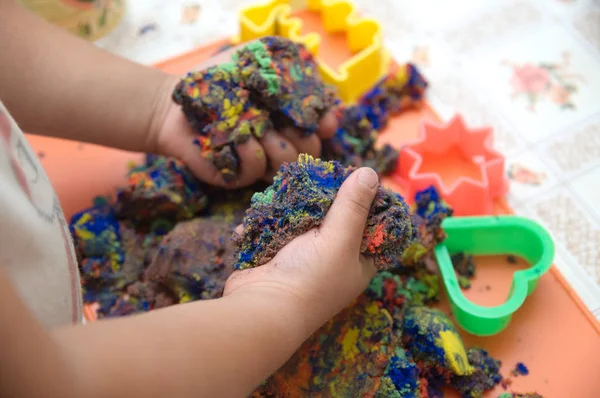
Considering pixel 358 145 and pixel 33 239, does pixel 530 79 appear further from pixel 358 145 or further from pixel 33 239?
pixel 33 239

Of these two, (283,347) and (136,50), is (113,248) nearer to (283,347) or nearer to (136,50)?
(283,347)

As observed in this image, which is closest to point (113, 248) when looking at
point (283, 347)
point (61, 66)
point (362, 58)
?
point (61, 66)

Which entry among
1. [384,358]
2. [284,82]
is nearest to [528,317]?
[384,358]

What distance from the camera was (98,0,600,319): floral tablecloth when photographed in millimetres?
→ 832

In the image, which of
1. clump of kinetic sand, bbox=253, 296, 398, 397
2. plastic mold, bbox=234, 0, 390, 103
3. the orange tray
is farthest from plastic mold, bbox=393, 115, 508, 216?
clump of kinetic sand, bbox=253, 296, 398, 397

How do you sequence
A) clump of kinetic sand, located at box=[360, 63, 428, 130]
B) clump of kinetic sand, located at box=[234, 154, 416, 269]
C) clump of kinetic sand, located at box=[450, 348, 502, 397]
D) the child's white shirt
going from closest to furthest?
the child's white shirt < clump of kinetic sand, located at box=[234, 154, 416, 269] < clump of kinetic sand, located at box=[450, 348, 502, 397] < clump of kinetic sand, located at box=[360, 63, 428, 130]

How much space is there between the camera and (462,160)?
2.85ft

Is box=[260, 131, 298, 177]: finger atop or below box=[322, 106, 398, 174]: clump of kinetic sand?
atop

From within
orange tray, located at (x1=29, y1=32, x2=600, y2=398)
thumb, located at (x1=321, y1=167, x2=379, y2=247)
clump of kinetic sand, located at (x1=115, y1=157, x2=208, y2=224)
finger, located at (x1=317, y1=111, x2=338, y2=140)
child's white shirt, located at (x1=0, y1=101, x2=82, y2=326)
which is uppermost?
child's white shirt, located at (x1=0, y1=101, x2=82, y2=326)

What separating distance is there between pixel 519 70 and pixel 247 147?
57 centimetres

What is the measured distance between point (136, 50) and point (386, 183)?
57cm

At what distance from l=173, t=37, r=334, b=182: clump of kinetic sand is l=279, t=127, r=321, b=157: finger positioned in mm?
10

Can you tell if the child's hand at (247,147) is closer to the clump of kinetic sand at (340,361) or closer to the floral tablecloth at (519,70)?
the clump of kinetic sand at (340,361)

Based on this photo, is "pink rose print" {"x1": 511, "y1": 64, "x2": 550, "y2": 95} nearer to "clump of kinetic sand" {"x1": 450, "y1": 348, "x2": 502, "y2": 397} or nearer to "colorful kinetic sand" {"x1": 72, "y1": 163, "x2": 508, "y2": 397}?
"colorful kinetic sand" {"x1": 72, "y1": 163, "x2": 508, "y2": 397}
